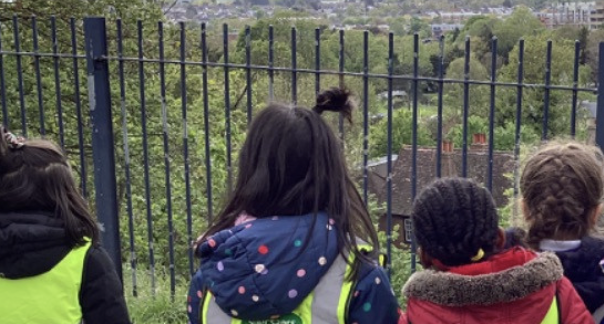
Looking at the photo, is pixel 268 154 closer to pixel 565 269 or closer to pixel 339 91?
pixel 339 91

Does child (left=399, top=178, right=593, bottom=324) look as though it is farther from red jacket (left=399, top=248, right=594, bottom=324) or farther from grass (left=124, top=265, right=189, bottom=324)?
grass (left=124, top=265, right=189, bottom=324)

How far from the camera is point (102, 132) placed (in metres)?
4.47

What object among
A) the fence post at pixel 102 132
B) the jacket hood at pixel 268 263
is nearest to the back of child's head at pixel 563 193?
the jacket hood at pixel 268 263

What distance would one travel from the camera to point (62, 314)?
251cm

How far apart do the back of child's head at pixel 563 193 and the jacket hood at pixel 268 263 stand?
2.17ft

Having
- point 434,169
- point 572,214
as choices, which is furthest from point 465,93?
point 434,169

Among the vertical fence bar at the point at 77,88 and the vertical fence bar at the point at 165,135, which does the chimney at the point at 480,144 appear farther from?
the vertical fence bar at the point at 77,88

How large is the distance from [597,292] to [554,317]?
257mm

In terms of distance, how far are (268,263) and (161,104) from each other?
2.60 metres

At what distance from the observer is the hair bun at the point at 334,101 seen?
101 inches

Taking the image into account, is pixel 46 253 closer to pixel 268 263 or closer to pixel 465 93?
pixel 268 263

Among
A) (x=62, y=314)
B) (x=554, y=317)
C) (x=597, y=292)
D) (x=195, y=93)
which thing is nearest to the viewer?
(x=554, y=317)

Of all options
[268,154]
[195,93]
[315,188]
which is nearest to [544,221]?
[315,188]

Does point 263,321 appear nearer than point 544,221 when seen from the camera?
Yes
